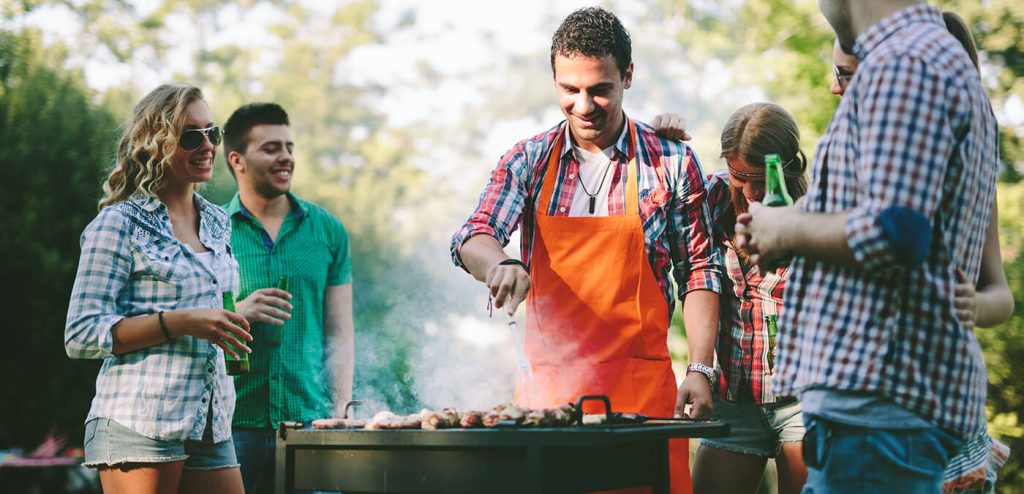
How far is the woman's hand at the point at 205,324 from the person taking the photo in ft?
9.98

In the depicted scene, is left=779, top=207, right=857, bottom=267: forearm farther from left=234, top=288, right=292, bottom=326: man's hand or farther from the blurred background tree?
left=234, top=288, right=292, bottom=326: man's hand

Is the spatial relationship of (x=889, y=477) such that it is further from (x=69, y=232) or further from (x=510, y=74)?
(x=510, y=74)

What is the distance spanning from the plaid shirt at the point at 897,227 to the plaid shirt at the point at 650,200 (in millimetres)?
1309

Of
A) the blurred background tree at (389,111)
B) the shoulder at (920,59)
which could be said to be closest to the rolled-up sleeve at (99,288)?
the blurred background tree at (389,111)

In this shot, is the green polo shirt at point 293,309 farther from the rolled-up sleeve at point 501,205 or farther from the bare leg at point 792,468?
the bare leg at point 792,468

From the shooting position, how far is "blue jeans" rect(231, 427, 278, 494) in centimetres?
418

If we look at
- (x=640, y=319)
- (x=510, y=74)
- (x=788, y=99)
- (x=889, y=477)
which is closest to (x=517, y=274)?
(x=640, y=319)

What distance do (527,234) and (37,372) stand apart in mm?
6585

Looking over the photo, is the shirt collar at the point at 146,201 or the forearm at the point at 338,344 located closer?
the shirt collar at the point at 146,201

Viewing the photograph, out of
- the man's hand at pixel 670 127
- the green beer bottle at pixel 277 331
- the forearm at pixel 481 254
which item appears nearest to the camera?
the forearm at pixel 481 254

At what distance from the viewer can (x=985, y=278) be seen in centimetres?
225

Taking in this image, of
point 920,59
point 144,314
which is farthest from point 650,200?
point 144,314

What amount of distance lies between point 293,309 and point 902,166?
3.29 meters

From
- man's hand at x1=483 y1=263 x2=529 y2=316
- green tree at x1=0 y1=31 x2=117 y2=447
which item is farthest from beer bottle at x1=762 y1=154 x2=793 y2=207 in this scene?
green tree at x1=0 y1=31 x2=117 y2=447
